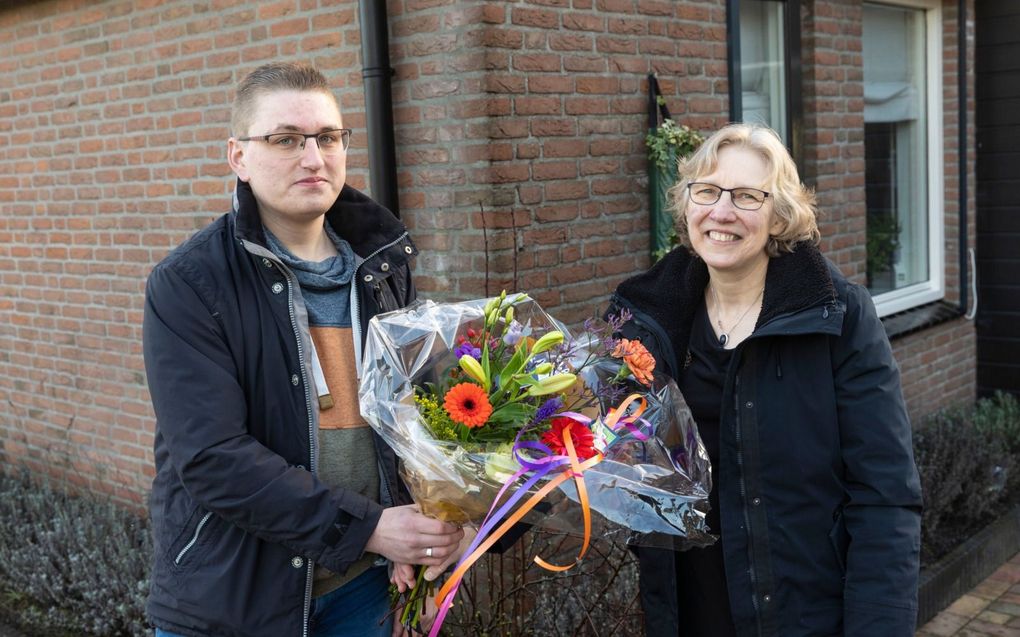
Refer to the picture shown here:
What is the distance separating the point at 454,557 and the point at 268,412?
0.53 metres

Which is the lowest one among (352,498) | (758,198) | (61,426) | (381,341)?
(61,426)

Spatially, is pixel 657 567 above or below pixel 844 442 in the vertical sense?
below

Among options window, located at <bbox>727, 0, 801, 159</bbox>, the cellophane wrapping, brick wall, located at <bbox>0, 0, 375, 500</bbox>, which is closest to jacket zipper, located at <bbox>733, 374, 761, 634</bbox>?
the cellophane wrapping

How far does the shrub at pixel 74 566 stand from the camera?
15.6 ft

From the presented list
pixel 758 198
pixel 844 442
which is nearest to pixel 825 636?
pixel 844 442

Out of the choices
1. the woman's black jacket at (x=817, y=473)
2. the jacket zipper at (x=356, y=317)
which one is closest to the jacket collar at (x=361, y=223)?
the jacket zipper at (x=356, y=317)

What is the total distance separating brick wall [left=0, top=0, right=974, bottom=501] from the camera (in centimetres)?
432

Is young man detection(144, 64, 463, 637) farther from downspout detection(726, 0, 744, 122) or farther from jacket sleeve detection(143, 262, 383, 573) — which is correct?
downspout detection(726, 0, 744, 122)

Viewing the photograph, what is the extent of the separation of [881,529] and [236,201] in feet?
5.38

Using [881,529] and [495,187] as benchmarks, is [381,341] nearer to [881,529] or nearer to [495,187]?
[881,529]

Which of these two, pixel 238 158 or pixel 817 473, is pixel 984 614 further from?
pixel 238 158

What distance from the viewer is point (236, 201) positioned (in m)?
2.46

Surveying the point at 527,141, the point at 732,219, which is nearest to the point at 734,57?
the point at 527,141

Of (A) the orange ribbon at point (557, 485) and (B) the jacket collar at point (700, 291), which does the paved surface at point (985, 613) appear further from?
(A) the orange ribbon at point (557, 485)
